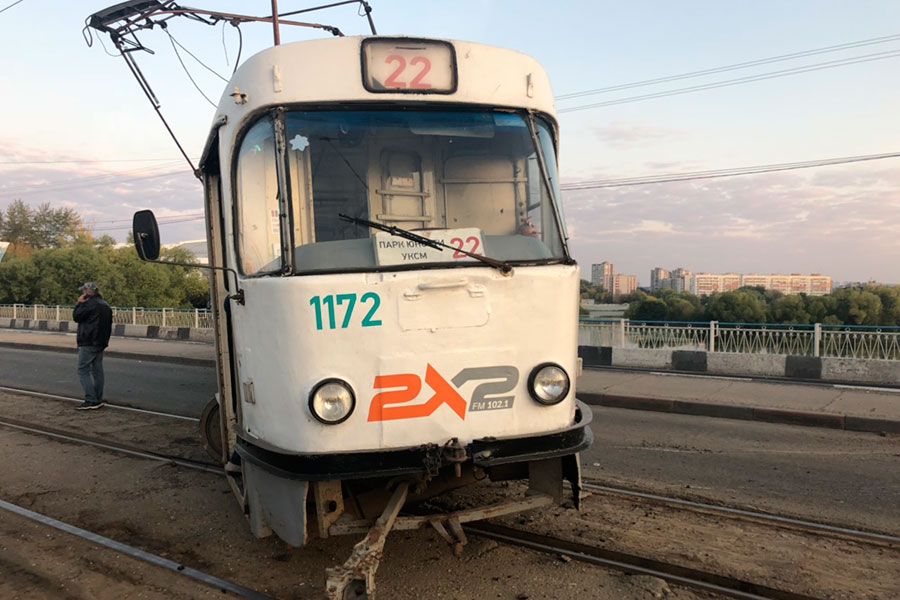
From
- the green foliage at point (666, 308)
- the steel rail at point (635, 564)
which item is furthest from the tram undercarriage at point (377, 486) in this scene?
the green foliage at point (666, 308)

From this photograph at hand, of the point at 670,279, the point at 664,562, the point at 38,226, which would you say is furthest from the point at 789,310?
the point at 38,226

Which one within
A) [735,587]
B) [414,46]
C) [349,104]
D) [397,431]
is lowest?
[735,587]

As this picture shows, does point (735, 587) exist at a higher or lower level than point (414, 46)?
lower

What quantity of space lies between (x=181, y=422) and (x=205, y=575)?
505 centimetres

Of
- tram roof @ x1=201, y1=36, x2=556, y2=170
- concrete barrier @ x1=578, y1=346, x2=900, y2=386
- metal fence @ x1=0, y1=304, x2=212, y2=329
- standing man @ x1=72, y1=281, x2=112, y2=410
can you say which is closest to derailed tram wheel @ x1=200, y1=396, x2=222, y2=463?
tram roof @ x1=201, y1=36, x2=556, y2=170

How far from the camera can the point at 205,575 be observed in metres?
4.00

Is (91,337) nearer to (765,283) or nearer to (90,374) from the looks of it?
(90,374)

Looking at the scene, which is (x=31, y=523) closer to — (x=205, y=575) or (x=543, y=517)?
(x=205, y=575)

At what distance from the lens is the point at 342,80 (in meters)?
3.57

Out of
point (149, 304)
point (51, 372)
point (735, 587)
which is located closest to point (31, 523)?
point (735, 587)

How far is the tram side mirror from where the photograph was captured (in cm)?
407

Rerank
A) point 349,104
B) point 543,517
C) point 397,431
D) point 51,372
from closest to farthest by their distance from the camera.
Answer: point 397,431 < point 349,104 < point 543,517 < point 51,372

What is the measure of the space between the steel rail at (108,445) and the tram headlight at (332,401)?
3377 mm

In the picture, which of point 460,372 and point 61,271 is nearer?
point 460,372
